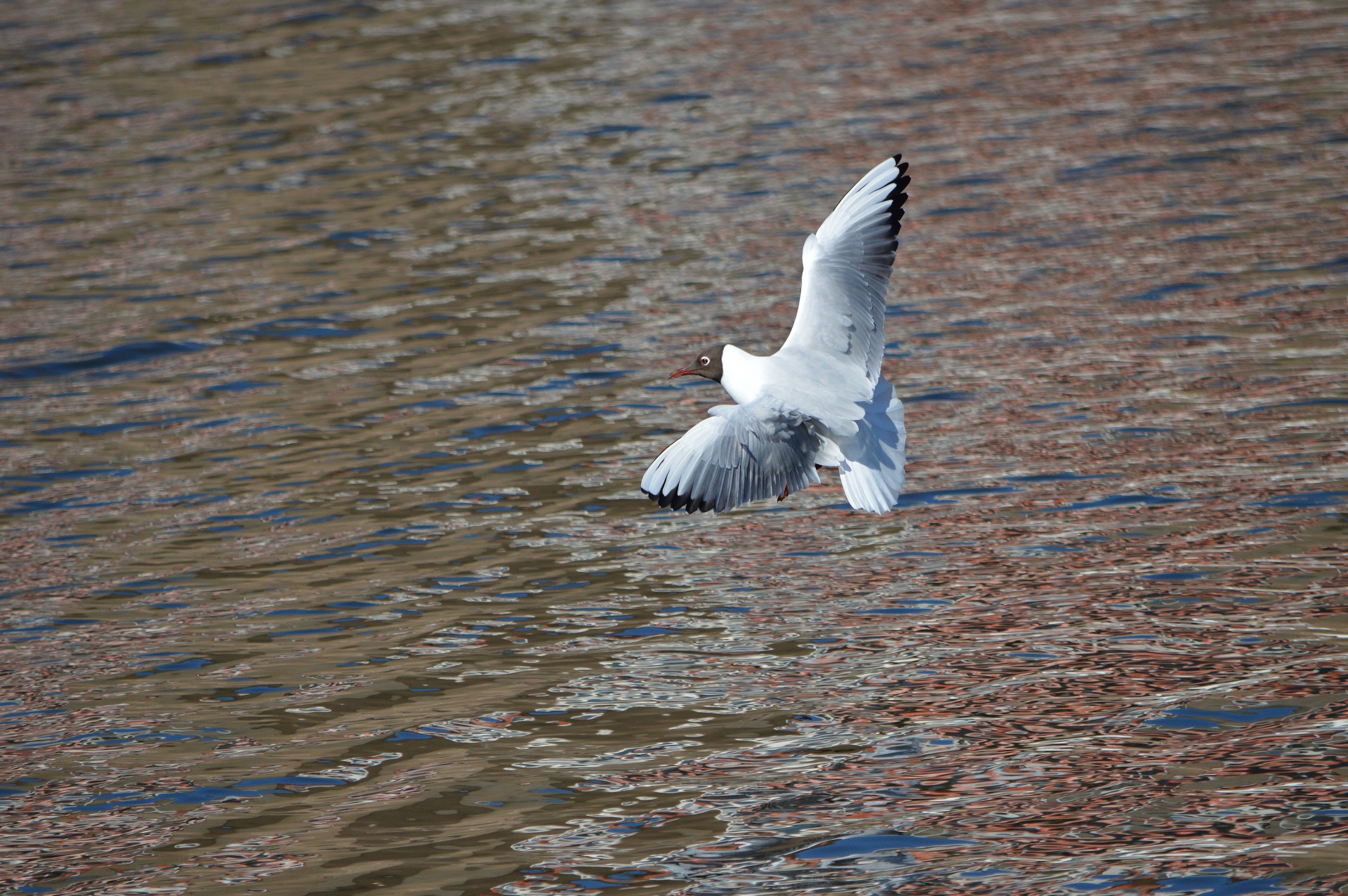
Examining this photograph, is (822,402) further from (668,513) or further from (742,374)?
(668,513)

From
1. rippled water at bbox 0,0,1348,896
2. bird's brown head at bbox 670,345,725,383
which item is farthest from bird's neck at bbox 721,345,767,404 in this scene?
rippled water at bbox 0,0,1348,896

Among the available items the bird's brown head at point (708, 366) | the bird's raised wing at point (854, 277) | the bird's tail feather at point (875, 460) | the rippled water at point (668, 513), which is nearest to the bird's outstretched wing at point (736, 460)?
the bird's tail feather at point (875, 460)

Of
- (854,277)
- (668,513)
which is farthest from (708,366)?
(668,513)

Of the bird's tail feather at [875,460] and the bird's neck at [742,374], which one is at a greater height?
the bird's neck at [742,374]

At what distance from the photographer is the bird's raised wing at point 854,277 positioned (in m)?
8.04

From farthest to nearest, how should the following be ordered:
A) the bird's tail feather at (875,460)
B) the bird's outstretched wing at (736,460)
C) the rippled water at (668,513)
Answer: the bird's tail feather at (875,460) < the bird's outstretched wing at (736,460) < the rippled water at (668,513)

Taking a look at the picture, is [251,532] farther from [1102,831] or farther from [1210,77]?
[1210,77]

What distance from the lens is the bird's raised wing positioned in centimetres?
804

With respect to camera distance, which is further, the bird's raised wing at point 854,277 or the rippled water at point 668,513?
the bird's raised wing at point 854,277

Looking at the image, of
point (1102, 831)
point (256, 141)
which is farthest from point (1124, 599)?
point (256, 141)

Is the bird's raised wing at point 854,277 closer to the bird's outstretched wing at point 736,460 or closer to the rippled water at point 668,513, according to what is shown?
the bird's outstretched wing at point 736,460

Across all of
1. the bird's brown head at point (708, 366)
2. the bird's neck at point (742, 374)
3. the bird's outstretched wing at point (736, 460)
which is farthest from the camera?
the bird's brown head at point (708, 366)

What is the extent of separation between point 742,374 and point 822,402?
2.06 ft

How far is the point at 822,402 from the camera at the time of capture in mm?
7609
